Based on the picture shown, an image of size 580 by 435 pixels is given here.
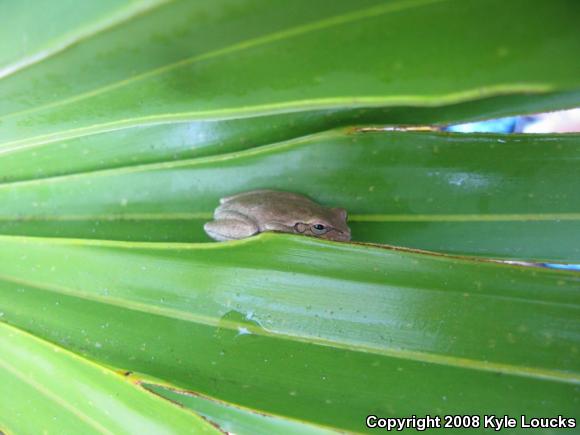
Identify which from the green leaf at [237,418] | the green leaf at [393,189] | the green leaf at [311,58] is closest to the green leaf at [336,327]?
the green leaf at [237,418]

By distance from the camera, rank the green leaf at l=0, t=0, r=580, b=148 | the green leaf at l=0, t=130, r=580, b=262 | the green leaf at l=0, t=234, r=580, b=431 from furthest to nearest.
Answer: the green leaf at l=0, t=130, r=580, b=262, the green leaf at l=0, t=234, r=580, b=431, the green leaf at l=0, t=0, r=580, b=148

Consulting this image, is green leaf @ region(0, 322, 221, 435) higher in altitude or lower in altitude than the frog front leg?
lower

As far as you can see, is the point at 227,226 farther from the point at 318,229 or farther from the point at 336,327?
the point at 336,327

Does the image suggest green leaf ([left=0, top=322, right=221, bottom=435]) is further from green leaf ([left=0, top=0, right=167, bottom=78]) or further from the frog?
green leaf ([left=0, top=0, right=167, bottom=78])

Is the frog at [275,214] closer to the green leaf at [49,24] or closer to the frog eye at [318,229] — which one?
the frog eye at [318,229]

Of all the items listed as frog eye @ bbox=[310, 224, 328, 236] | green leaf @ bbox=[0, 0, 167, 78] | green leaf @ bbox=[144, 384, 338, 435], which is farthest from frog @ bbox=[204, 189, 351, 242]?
green leaf @ bbox=[0, 0, 167, 78]

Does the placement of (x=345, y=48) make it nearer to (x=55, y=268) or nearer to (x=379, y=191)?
(x=379, y=191)

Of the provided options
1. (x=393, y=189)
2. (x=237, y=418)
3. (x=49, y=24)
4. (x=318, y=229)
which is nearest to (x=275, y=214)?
(x=318, y=229)

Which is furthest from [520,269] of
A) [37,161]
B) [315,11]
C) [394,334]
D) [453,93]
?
[37,161]
